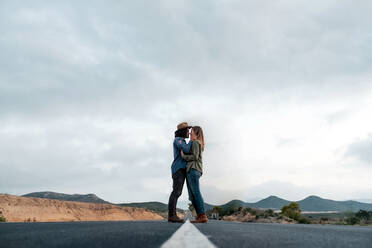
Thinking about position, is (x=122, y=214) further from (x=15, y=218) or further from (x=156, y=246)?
(x=156, y=246)

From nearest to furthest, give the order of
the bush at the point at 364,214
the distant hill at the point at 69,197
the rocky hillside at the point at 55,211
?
the bush at the point at 364,214 < the rocky hillside at the point at 55,211 < the distant hill at the point at 69,197

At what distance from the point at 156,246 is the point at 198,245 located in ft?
0.99

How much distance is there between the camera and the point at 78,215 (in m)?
64.7

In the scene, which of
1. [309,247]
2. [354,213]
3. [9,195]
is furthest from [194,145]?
[9,195]

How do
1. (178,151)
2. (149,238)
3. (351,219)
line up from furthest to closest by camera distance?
(351,219) → (178,151) → (149,238)

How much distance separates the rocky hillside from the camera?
51.2 metres

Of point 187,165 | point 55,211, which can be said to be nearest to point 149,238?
point 187,165

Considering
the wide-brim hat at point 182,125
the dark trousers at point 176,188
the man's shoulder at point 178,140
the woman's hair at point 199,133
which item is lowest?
the dark trousers at point 176,188

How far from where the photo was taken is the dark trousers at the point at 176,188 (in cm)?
722

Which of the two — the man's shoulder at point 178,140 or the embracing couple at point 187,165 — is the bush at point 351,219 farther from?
the man's shoulder at point 178,140

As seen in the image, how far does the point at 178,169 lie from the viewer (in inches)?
290

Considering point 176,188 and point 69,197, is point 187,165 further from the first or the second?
point 69,197

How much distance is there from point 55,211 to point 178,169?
60153 mm

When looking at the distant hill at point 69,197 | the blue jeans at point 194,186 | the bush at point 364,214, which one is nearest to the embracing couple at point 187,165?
the blue jeans at point 194,186
